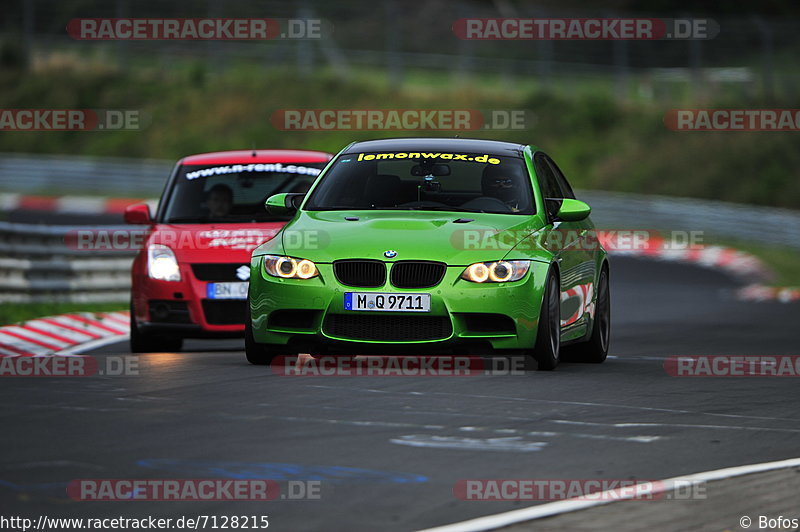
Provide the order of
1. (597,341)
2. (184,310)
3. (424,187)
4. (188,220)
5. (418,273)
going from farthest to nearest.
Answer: (188,220), (184,310), (597,341), (424,187), (418,273)

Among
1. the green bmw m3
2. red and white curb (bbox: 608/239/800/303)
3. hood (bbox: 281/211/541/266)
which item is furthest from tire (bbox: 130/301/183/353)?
red and white curb (bbox: 608/239/800/303)

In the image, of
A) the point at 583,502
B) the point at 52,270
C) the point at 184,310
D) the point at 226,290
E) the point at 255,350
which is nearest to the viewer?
the point at 583,502

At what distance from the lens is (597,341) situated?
12320 millimetres

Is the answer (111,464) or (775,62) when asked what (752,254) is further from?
(111,464)

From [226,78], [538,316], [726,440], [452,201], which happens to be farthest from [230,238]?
[226,78]

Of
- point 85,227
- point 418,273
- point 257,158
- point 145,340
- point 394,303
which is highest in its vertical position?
point 257,158

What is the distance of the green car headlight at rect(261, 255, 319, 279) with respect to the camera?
10398mm

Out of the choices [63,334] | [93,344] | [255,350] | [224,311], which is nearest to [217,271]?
[224,311]

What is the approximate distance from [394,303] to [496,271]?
68cm

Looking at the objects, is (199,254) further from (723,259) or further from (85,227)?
(723,259)

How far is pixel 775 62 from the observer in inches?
1660

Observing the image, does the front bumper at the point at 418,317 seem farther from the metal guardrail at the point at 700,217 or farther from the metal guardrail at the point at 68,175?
the metal guardrail at the point at 68,175

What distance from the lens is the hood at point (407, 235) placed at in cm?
1035

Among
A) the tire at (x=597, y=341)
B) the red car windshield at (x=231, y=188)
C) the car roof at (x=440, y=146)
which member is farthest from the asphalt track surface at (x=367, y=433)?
the red car windshield at (x=231, y=188)
